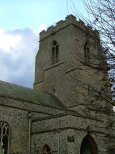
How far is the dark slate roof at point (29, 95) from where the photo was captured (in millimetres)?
26123

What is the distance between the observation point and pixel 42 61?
34.8 m

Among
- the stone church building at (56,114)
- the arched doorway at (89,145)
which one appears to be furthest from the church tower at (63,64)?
the arched doorway at (89,145)

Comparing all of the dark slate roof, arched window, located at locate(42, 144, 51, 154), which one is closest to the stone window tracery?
the dark slate roof

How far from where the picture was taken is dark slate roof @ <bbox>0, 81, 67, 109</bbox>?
2612 cm

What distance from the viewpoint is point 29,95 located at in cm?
2786

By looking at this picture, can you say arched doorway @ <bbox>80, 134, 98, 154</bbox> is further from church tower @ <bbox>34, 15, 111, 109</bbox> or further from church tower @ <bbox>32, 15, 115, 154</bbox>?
church tower @ <bbox>34, 15, 111, 109</bbox>

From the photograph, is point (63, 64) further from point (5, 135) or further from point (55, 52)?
point (5, 135)

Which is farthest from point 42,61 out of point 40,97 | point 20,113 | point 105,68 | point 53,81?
point 105,68

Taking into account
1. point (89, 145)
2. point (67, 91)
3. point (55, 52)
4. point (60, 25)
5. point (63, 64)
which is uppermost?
point (60, 25)

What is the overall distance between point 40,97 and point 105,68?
2206cm

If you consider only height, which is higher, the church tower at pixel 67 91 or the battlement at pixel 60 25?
the battlement at pixel 60 25

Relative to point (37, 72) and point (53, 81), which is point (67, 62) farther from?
point (37, 72)

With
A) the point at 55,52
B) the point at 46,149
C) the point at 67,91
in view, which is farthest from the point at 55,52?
the point at 46,149

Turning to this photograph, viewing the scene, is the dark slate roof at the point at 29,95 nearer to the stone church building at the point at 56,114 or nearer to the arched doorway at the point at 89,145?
the stone church building at the point at 56,114
